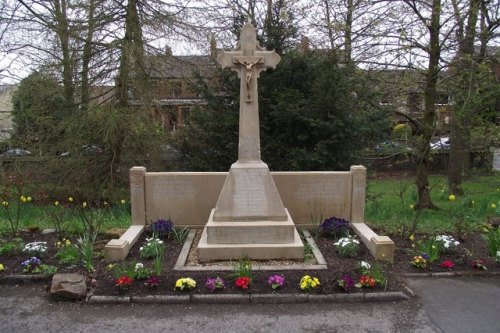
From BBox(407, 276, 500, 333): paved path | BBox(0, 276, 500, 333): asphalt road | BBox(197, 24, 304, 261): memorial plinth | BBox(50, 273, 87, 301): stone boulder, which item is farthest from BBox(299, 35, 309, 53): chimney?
BBox(50, 273, 87, 301): stone boulder

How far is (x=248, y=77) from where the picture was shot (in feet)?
20.1

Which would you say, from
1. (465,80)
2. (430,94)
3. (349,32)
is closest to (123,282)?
(349,32)

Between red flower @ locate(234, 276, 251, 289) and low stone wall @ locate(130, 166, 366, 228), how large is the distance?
9.25 feet

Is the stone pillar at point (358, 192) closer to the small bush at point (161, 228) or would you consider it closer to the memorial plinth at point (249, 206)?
the memorial plinth at point (249, 206)

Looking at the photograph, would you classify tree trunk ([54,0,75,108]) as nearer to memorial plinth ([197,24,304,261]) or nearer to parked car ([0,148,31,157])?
parked car ([0,148,31,157])

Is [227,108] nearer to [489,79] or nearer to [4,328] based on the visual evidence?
[489,79]

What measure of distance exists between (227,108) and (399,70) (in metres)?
4.80

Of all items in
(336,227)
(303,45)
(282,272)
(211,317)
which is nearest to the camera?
(211,317)

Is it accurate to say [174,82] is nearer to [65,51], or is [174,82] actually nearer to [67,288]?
[65,51]

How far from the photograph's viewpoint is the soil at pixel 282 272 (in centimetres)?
475

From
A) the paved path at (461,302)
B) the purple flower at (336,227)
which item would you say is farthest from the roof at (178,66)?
the paved path at (461,302)

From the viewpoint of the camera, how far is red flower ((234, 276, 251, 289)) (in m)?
4.67

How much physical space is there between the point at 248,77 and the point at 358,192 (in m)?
2.94

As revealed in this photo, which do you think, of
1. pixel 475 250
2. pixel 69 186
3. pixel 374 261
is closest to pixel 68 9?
pixel 69 186
